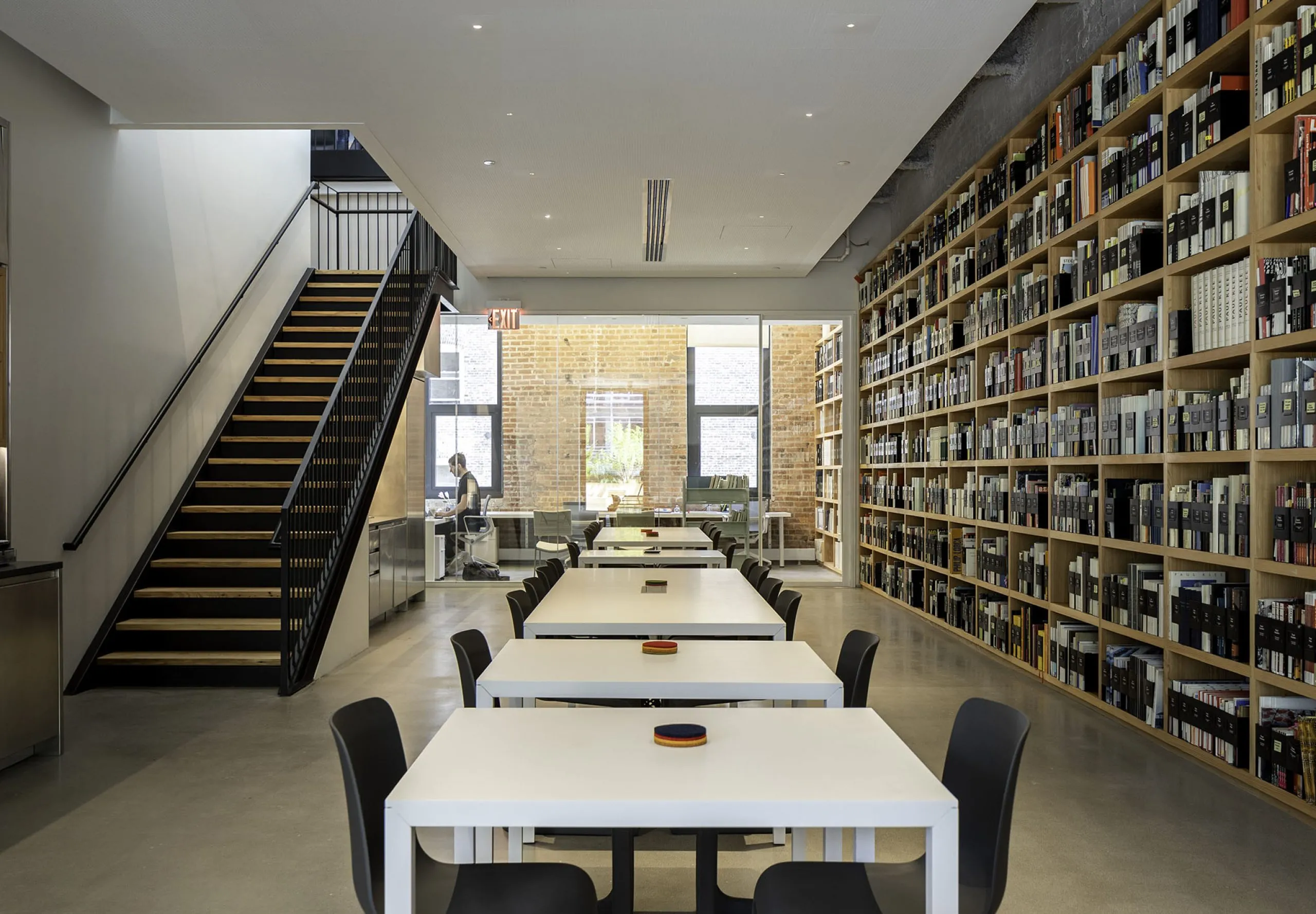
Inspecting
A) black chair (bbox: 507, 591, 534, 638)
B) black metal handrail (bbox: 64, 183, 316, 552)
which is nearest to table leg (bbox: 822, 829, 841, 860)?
black chair (bbox: 507, 591, 534, 638)

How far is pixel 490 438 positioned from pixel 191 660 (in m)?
5.89

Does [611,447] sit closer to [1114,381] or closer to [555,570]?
[555,570]

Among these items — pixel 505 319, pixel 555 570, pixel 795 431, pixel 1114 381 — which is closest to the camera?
pixel 1114 381

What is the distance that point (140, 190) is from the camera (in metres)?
7.49

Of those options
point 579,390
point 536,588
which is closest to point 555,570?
point 536,588

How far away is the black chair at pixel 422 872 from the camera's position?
7.05ft

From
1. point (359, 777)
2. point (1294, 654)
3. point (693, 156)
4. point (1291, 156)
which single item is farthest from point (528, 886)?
point (693, 156)

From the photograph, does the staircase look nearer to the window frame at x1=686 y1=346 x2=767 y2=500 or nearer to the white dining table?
the window frame at x1=686 y1=346 x2=767 y2=500

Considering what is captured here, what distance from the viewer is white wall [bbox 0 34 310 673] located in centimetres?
611

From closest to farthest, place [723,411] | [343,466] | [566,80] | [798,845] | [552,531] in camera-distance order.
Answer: [798,845] → [566,80] → [343,466] → [552,531] → [723,411]

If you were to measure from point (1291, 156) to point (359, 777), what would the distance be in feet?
14.1

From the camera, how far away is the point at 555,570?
635 centimetres

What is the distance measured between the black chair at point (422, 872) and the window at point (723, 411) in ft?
31.5

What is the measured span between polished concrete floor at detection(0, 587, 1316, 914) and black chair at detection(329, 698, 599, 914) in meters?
0.97
